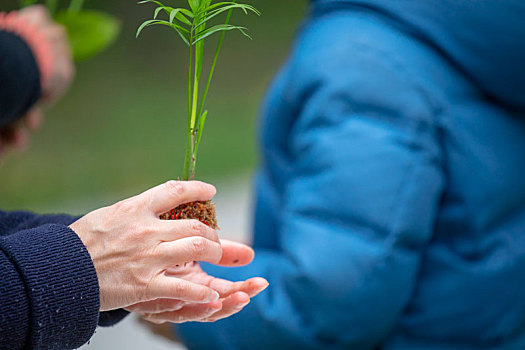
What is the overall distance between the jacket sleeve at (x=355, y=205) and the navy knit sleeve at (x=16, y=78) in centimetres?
32

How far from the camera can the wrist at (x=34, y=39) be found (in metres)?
0.82

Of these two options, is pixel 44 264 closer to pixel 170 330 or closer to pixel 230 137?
pixel 170 330

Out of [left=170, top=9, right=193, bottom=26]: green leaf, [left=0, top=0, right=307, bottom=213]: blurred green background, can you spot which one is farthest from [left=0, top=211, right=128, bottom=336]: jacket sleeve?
[left=0, top=0, right=307, bottom=213]: blurred green background

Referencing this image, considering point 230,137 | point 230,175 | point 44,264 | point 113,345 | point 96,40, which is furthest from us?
point 230,137

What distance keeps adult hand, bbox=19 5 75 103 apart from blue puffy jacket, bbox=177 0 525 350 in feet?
1.24

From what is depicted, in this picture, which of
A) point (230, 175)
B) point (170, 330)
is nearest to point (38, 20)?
point (170, 330)

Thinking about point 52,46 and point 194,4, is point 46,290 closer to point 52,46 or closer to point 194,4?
point 194,4

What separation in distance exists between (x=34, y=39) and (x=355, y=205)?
510mm

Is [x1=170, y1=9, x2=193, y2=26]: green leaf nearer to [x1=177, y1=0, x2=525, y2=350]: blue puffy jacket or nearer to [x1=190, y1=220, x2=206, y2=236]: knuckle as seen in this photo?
[x1=190, y1=220, x2=206, y2=236]: knuckle

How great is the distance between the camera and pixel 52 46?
89cm

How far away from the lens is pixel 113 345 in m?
0.64

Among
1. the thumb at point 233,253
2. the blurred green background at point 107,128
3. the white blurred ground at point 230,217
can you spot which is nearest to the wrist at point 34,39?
the white blurred ground at point 230,217

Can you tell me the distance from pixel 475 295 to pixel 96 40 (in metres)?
0.65

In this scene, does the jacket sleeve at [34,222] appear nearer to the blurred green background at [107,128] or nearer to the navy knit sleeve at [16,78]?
the navy knit sleeve at [16,78]
